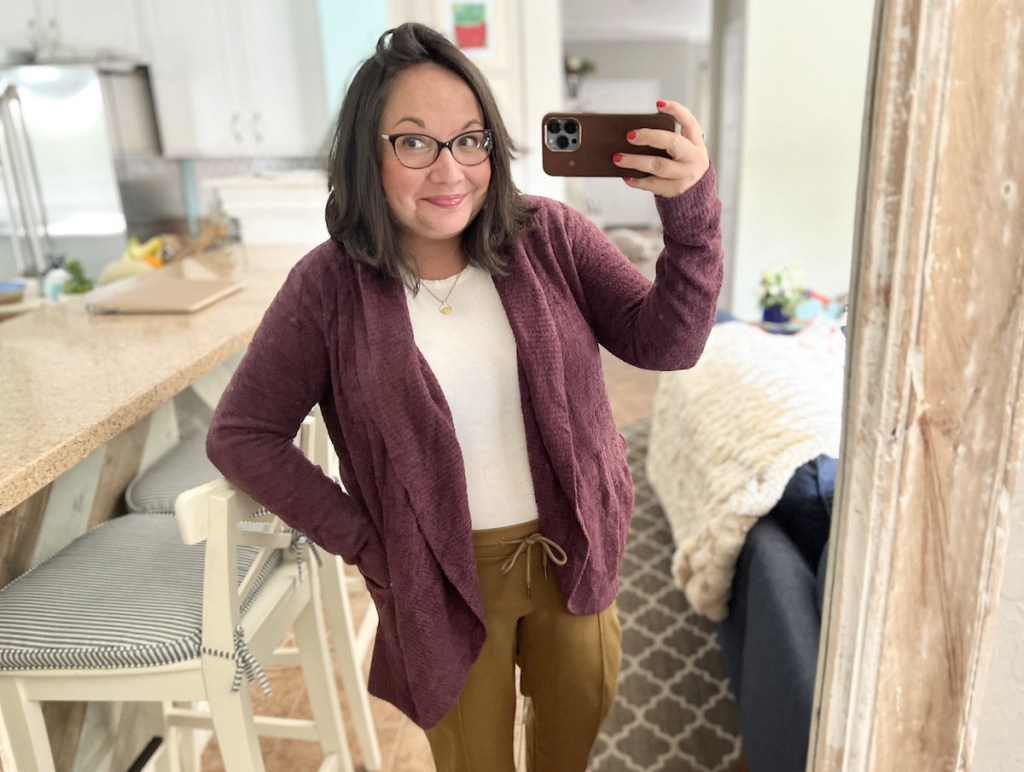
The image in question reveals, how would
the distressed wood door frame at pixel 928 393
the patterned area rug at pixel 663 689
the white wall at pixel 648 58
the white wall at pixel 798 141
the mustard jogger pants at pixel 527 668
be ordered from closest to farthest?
the distressed wood door frame at pixel 928 393 → the mustard jogger pants at pixel 527 668 → the patterned area rug at pixel 663 689 → the white wall at pixel 798 141 → the white wall at pixel 648 58

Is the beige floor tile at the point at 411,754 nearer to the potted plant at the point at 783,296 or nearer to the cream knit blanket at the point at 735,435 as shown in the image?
the cream knit blanket at the point at 735,435

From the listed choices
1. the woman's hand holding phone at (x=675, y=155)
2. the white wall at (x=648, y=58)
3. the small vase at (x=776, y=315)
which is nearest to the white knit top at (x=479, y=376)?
the woman's hand holding phone at (x=675, y=155)

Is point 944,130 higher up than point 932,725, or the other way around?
point 944,130

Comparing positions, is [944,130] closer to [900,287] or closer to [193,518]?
[900,287]

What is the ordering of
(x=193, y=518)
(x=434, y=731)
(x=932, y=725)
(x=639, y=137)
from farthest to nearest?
(x=434, y=731), (x=193, y=518), (x=639, y=137), (x=932, y=725)

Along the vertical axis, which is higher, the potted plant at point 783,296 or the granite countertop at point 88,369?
the granite countertop at point 88,369

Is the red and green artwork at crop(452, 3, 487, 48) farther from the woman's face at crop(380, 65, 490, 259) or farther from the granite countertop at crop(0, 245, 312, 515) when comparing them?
the woman's face at crop(380, 65, 490, 259)

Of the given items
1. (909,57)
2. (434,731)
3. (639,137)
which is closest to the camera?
(909,57)

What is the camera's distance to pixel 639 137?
698mm

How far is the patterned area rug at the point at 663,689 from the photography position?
1.53 meters

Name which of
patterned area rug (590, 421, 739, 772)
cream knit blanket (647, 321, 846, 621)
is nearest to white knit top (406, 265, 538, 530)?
cream knit blanket (647, 321, 846, 621)

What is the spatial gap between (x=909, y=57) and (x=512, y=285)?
1.54ft

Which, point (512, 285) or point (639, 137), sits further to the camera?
point (512, 285)

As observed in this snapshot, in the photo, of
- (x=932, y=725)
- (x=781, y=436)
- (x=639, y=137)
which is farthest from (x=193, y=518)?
(x=781, y=436)
